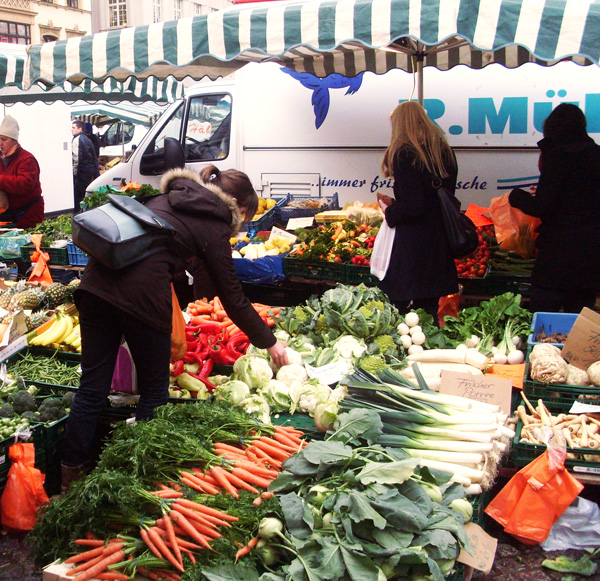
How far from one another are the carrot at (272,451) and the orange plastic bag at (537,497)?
3.67 feet

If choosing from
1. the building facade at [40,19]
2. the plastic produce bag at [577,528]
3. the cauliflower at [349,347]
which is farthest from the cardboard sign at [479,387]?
the building facade at [40,19]

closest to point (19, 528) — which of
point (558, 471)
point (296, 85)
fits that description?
point (558, 471)

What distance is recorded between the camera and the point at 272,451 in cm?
293

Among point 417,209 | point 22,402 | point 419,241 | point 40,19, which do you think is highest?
point 40,19

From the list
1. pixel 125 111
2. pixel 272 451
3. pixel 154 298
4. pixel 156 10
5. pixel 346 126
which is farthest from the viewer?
pixel 156 10

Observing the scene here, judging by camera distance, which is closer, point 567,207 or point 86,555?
point 86,555

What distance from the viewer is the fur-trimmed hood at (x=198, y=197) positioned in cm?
322

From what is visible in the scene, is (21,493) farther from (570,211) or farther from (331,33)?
(570,211)

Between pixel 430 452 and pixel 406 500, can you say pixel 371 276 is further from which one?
pixel 406 500

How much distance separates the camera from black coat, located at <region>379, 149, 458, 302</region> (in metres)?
4.89

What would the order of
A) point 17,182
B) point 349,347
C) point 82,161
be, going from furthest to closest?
point 82,161
point 17,182
point 349,347

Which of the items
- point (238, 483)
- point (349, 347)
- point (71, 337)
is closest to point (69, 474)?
point (238, 483)

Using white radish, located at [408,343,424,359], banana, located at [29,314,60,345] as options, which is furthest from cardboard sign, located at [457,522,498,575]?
banana, located at [29,314,60,345]

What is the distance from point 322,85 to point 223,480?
6.18 m
